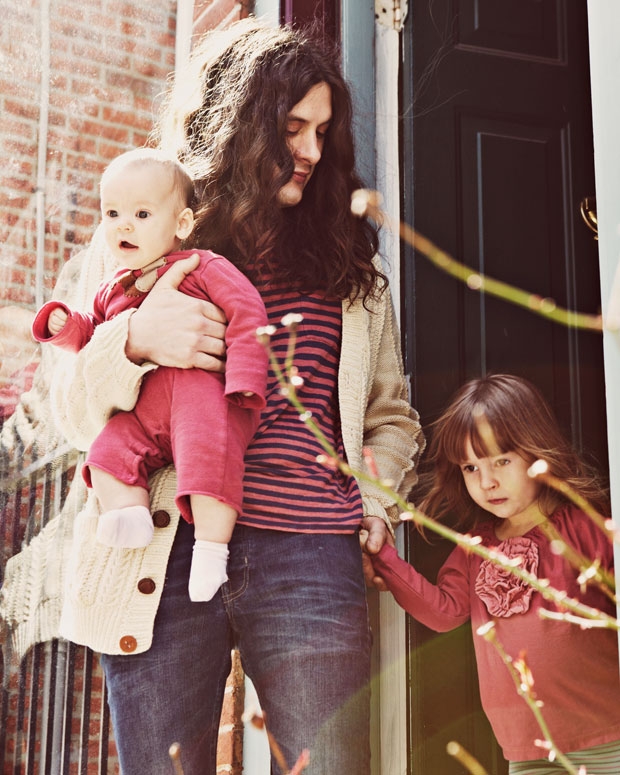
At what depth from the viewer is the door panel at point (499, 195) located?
3.02 metres

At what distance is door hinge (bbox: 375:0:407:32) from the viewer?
10.3 feet

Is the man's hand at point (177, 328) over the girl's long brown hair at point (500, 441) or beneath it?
over

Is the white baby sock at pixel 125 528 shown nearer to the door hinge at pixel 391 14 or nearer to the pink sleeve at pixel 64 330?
the pink sleeve at pixel 64 330

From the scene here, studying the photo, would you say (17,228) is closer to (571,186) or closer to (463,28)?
(463,28)

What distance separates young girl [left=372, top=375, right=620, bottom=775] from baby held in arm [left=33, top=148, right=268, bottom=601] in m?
0.56

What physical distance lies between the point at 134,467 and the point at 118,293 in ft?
1.29

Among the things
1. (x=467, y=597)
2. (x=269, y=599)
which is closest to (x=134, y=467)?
(x=269, y=599)

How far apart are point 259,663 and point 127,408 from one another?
1.75ft

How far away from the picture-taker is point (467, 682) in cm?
281

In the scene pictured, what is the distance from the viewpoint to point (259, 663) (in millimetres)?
1914

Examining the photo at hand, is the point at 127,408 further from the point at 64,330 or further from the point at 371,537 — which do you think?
the point at 371,537

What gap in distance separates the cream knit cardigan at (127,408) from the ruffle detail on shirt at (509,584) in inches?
9.8

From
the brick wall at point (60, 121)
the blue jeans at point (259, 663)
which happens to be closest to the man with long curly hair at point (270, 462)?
the blue jeans at point (259, 663)

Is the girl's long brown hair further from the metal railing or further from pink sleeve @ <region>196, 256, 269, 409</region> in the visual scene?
the metal railing
